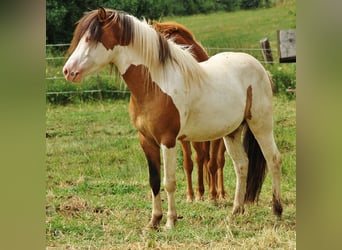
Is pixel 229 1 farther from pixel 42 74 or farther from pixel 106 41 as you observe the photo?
pixel 42 74

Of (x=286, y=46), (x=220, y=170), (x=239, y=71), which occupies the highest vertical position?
(x=286, y=46)

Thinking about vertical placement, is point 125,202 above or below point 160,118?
below

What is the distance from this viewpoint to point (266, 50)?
3.75 metres

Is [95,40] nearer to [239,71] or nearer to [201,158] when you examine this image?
[239,71]

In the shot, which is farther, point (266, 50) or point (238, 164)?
point (266, 50)

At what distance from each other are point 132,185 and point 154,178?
1.17 ft

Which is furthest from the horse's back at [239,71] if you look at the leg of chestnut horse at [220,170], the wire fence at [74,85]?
the wire fence at [74,85]

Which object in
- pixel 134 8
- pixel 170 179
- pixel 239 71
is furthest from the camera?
pixel 134 8

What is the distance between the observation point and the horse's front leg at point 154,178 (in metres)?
2.89

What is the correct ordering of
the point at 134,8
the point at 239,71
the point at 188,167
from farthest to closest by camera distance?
the point at 134,8 → the point at 188,167 → the point at 239,71

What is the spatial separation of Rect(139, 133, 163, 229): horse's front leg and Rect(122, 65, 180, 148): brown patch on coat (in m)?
0.09

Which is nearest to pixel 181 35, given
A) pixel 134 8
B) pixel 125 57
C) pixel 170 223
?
pixel 134 8

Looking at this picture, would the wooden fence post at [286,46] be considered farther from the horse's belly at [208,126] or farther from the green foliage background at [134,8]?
the horse's belly at [208,126]
